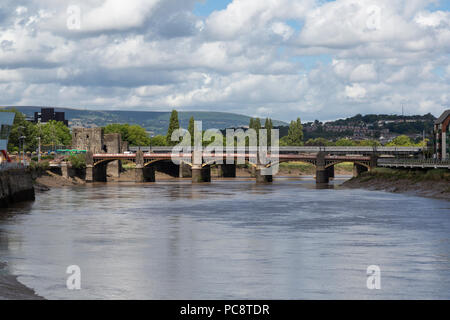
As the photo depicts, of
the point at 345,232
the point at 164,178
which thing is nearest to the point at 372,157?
the point at 164,178

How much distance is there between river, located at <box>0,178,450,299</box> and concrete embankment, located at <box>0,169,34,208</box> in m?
2.55

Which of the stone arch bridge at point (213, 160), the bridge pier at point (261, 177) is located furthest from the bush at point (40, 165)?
the bridge pier at point (261, 177)

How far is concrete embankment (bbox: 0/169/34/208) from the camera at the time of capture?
236ft

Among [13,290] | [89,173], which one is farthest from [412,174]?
[13,290]

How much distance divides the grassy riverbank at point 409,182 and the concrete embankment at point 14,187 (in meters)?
48.6

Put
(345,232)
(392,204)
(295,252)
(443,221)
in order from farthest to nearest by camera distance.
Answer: (392,204)
(443,221)
(345,232)
(295,252)

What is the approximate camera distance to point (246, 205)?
3219 inches

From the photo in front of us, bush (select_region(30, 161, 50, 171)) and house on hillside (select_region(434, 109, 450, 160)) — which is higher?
house on hillside (select_region(434, 109, 450, 160))

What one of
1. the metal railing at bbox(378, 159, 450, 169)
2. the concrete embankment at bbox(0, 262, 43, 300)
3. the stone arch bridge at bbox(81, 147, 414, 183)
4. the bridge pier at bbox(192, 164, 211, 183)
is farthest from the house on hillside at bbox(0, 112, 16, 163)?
the concrete embankment at bbox(0, 262, 43, 300)

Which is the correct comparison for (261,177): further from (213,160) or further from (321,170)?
(213,160)

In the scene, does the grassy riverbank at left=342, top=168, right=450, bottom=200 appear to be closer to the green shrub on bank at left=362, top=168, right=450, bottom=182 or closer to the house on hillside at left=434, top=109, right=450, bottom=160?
the green shrub on bank at left=362, top=168, right=450, bottom=182

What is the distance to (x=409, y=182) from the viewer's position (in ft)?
341
